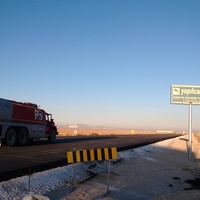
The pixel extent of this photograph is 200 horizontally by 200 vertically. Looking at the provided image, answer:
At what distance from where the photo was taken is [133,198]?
1057 centimetres

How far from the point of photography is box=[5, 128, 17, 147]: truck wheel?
2215cm

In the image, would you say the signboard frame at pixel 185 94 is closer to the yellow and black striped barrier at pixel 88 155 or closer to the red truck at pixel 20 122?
the red truck at pixel 20 122

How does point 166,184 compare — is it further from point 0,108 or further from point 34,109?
point 34,109

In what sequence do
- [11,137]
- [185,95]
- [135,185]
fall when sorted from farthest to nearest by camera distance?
[185,95]
[11,137]
[135,185]

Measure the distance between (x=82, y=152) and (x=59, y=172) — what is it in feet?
6.97

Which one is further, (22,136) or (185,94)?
(185,94)

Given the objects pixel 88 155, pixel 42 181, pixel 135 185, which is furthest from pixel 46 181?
pixel 135 185

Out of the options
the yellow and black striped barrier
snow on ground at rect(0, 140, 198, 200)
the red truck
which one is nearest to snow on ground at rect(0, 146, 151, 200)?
snow on ground at rect(0, 140, 198, 200)

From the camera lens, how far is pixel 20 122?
2347 centimetres

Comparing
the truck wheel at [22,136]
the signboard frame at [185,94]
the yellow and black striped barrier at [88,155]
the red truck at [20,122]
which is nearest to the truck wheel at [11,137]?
the red truck at [20,122]

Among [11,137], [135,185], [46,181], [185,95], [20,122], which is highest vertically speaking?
[185,95]

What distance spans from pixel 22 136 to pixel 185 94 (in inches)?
532

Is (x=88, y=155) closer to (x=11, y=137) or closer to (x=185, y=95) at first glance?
(x=11, y=137)

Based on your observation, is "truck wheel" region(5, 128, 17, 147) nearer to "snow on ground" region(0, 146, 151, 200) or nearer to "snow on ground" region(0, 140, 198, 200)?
"snow on ground" region(0, 140, 198, 200)
